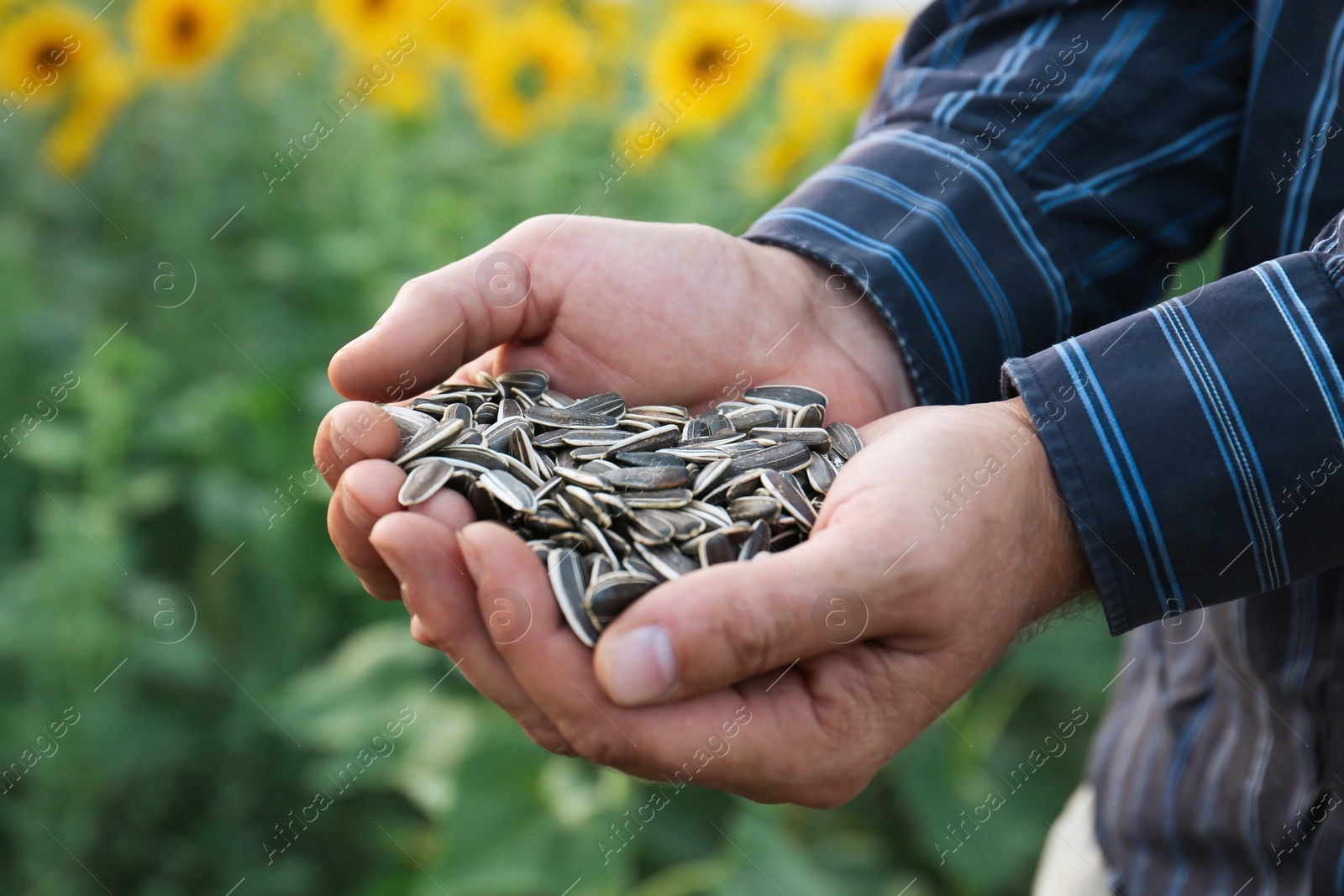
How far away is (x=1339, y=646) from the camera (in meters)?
1.42

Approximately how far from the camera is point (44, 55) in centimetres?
Result: 335

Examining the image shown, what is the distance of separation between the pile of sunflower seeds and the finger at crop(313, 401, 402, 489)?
0.17 feet

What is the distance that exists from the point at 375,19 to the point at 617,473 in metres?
2.75

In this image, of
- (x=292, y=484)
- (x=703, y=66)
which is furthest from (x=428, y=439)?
(x=703, y=66)

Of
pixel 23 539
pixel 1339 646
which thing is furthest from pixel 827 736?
pixel 23 539

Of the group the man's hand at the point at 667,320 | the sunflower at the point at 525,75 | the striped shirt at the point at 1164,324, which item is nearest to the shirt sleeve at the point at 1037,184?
the striped shirt at the point at 1164,324

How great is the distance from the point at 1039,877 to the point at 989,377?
41.6 inches

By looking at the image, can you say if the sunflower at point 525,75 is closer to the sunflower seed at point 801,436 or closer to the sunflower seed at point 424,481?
the sunflower seed at point 801,436

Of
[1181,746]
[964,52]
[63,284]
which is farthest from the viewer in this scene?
[63,284]

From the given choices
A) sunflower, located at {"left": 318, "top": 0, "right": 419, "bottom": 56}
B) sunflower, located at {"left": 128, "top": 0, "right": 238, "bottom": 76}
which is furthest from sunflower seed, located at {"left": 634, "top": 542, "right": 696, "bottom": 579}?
sunflower, located at {"left": 128, "top": 0, "right": 238, "bottom": 76}

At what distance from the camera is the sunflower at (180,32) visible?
363cm

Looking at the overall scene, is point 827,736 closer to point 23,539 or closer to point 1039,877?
point 1039,877

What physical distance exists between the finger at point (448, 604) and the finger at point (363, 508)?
0.25ft

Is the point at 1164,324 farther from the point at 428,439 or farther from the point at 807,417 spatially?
the point at 428,439
